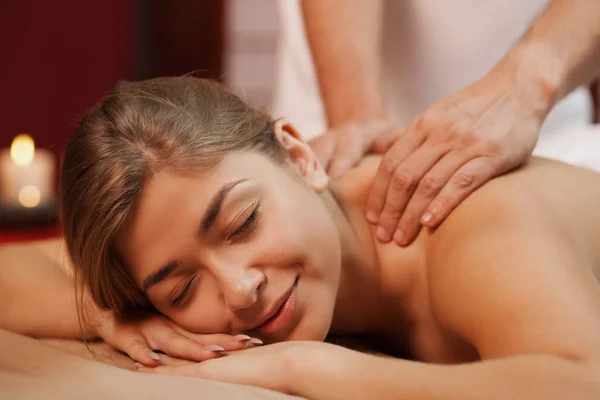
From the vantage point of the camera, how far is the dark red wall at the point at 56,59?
4441mm

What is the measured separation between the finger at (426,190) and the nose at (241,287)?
34 centimetres

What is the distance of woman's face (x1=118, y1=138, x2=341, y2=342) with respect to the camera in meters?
1.18

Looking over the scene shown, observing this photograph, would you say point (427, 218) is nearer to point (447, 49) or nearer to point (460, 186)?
point (460, 186)

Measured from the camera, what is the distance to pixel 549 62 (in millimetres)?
1564

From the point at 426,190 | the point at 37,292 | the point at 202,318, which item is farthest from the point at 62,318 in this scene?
the point at 426,190

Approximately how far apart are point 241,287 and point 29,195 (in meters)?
2.40

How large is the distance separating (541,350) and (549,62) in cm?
78

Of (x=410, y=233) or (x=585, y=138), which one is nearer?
(x=410, y=233)

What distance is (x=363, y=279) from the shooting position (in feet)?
4.75

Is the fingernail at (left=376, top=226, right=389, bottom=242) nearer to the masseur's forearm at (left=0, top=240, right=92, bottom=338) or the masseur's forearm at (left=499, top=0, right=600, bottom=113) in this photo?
the masseur's forearm at (left=499, top=0, right=600, bottom=113)

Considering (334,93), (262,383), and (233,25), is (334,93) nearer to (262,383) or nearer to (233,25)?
(262,383)

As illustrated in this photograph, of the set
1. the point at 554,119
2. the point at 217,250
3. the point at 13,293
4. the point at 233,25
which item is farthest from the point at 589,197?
the point at 233,25

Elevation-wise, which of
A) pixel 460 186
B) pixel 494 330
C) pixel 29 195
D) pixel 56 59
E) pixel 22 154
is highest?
pixel 460 186

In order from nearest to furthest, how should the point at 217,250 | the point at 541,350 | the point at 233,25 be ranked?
the point at 541,350 < the point at 217,250 < the point at 233,25
